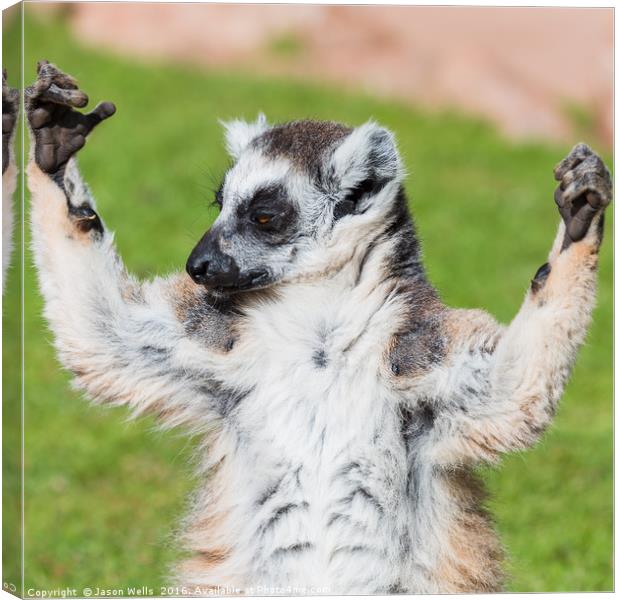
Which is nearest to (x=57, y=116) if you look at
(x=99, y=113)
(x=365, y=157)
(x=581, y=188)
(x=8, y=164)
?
(x=99, y=113)

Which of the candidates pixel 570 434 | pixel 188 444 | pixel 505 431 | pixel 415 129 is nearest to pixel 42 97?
pixel 188 444

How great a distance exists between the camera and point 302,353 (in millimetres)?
4246

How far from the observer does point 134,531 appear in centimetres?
725

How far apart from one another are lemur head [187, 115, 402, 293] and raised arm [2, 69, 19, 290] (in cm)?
82

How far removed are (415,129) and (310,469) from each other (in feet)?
22.5

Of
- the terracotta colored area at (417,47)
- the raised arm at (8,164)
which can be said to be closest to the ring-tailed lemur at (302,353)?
the raised arm at (8,164)

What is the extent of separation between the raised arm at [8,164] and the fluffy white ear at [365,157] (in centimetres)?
123

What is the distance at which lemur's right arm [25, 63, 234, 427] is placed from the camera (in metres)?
4.25

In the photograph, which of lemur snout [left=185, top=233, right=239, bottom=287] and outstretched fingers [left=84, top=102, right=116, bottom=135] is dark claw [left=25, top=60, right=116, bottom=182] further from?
lemur snout [left=185, top=233, right=239, bottom=287]

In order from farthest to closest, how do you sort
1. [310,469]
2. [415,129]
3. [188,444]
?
[415,129], [188,444], [310,469]

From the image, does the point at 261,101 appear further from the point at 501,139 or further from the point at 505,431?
the point at 505,431

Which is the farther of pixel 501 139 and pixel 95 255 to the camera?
pixel 501 139

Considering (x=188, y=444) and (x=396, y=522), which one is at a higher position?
(x=188, y=444)

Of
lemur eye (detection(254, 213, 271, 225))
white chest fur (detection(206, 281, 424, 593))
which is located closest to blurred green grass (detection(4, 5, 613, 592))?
white chest fur (detection(206, 281, 424, 593))
